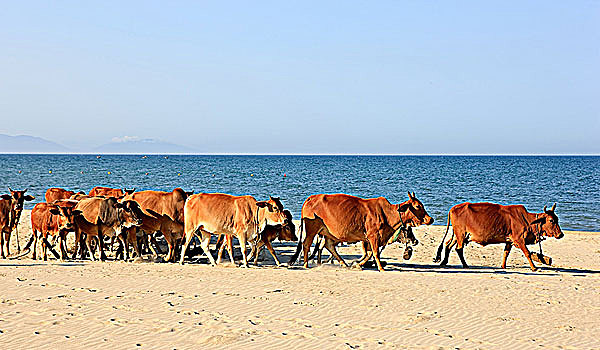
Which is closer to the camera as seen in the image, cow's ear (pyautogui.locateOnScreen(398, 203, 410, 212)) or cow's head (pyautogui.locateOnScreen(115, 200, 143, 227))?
cow's ear (pyautogui.locateOnScreen(398, 203, 410, 212))

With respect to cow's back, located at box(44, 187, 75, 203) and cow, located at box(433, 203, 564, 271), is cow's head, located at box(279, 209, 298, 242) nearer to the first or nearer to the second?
cow, located at box(433, 203, 564, 271)

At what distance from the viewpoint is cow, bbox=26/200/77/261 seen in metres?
14.5

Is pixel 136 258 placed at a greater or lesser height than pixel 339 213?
lesser

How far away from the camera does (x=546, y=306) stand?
10.5m

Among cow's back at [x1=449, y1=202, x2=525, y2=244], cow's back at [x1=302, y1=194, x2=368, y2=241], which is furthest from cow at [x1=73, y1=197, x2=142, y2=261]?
cow's back at [x1=449, y1=202, x2=525, y2=244]

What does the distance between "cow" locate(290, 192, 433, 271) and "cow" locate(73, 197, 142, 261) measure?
4.01 m

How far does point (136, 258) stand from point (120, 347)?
716cm

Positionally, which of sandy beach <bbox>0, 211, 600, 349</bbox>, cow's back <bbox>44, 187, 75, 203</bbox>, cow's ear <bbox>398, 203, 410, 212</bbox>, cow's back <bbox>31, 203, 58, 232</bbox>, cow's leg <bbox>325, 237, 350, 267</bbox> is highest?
A: cow's ear <bbox>398, 203, 410, 212</bbox>

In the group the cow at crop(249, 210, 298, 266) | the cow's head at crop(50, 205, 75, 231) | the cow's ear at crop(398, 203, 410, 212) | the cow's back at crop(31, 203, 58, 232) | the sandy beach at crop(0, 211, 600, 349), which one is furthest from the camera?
the cow's back at crop(31, 203, 58, 232)

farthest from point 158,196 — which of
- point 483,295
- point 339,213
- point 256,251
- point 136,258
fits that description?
point 483,295

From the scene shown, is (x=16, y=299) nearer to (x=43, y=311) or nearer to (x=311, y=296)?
Answer: (x=43, y=311)

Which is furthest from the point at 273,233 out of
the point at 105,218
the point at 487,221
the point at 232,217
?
the point at 487,221

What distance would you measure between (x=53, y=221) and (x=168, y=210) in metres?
2.71

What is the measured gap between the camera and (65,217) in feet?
47.4
